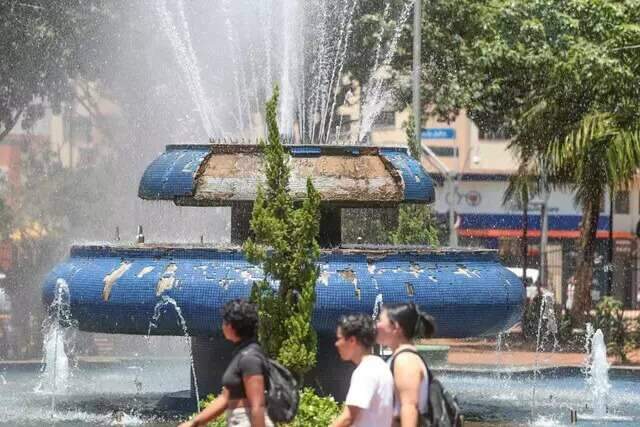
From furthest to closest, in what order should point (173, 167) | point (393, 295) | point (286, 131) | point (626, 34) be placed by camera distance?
point (626, 34)
point (286, 131)
point (173, 167)
point (393, 295)

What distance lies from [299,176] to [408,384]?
6123mm

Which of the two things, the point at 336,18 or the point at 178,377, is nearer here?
the point at 178,377

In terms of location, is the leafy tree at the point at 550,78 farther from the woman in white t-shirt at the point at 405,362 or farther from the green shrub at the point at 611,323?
the woman in white t-shirt at the point at 405,362

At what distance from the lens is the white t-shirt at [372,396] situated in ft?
25.2

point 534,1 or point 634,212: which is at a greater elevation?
point 534,1

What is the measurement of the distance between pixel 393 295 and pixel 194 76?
586 centimetres

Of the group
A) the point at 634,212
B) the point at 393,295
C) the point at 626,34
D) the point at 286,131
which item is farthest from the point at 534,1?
the point at 634,212

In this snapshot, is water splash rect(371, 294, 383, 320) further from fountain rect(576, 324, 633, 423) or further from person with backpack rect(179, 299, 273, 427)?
person with backpack rect(179, 299, 273, 427)

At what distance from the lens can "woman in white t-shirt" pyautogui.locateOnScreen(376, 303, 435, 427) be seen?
7.64m

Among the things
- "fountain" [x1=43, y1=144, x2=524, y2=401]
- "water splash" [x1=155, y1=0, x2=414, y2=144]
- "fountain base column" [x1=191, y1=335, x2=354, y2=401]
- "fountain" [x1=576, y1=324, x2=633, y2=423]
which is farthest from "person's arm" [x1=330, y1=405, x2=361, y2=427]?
"water splash" [x1=155, y1=0, x2=414, y2=144]

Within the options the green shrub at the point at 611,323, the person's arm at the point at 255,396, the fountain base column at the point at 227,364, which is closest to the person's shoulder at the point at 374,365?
the person's arm at the point at 255,396

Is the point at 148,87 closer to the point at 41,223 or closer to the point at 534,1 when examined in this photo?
the point at 41,223

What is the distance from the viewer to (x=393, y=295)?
12.9 m

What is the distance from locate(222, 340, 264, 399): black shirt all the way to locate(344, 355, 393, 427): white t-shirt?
55 cm
